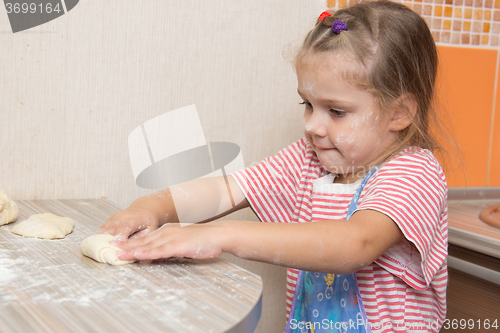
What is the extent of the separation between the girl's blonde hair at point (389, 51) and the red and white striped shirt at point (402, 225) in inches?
3.4

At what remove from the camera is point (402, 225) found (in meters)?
0.64

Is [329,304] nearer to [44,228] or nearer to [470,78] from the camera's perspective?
[44,228]

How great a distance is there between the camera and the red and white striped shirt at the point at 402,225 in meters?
0.67

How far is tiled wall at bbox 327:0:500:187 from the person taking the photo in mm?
1231

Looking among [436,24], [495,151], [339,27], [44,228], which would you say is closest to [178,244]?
[44,228]

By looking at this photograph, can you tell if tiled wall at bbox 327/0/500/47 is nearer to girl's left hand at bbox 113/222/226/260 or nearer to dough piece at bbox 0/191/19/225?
girl's left hand at bbox 113/222/226/260

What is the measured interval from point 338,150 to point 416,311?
31 cm

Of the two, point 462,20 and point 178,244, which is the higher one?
point 462,20

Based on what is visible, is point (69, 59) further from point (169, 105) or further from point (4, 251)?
point (4, 251)

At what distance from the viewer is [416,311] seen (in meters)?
0.76

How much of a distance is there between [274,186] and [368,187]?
21 centimetres

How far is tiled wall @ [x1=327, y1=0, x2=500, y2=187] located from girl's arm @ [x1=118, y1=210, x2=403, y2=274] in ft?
2.41

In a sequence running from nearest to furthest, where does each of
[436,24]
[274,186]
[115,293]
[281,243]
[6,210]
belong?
[115,293] < [281,243] < [6,210] < [274,186] < [436,24]

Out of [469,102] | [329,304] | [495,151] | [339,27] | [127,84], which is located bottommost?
[329,304]
